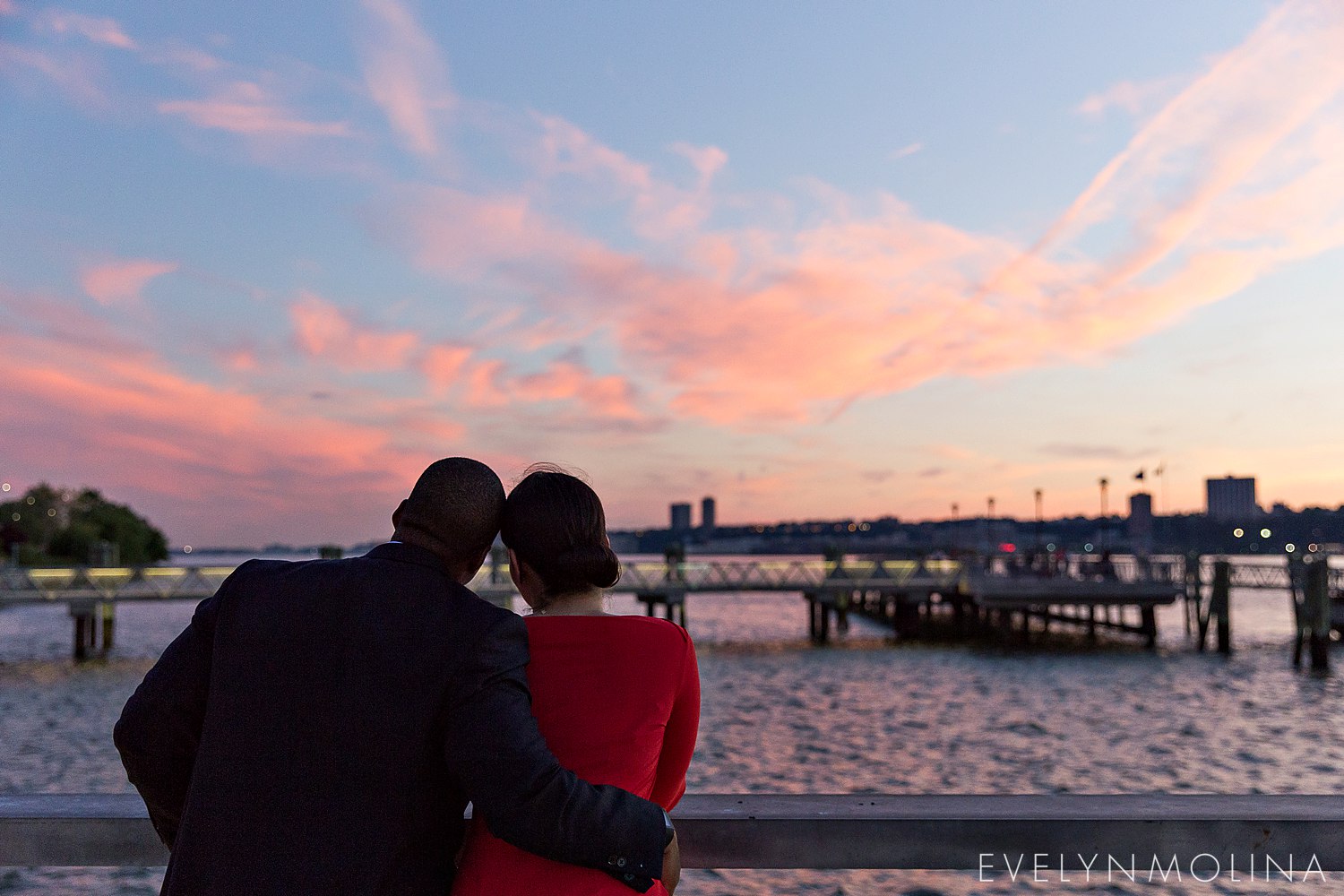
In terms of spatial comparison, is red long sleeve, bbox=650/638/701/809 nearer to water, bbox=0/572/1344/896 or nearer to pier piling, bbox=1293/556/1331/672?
water, bbox=0/572/1344/896

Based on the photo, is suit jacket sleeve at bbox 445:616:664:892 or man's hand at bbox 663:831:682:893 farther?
man's hand at bbox 663:831:682:893

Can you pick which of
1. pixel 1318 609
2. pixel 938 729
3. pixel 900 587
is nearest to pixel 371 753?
pixel 938 729

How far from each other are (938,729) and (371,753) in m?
22.1

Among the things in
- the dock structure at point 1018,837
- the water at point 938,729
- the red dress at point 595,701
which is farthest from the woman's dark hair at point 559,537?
the water at point 938,729

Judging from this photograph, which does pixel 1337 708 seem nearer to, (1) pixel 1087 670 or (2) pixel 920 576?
(1) pixel 1087 670

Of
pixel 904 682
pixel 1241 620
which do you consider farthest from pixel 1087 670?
pixel 1241 620

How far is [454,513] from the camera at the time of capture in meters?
1.99

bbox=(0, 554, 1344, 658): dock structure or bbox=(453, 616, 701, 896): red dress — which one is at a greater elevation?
bbox=(453, 616, 701, 896): red dress

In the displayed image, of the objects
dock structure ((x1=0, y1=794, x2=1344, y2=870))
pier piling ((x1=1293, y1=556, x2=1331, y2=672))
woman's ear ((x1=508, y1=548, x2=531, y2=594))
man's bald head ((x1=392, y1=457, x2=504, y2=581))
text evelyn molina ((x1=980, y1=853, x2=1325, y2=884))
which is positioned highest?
man's bald head ((x1=392, y1=457, x2=504, y2=581))

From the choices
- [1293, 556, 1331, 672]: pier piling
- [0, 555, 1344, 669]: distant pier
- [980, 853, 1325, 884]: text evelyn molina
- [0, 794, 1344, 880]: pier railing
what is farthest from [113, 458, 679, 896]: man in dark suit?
[1293, 556, 1331, 672]: pier piling

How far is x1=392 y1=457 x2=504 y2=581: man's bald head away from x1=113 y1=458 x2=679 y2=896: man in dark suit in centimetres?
9

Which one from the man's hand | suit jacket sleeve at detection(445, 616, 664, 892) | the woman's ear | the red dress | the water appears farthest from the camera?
the water

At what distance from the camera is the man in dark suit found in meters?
1.74

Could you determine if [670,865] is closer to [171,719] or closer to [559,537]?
[559,537]
